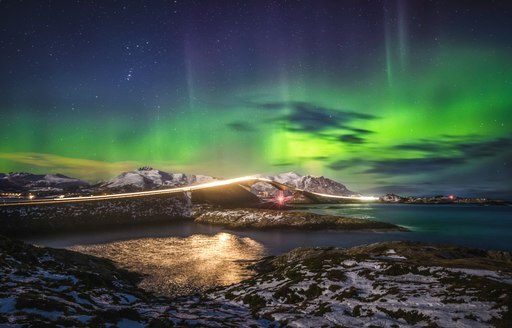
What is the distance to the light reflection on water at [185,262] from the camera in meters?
29.4

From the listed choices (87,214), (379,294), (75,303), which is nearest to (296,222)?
(379,294)

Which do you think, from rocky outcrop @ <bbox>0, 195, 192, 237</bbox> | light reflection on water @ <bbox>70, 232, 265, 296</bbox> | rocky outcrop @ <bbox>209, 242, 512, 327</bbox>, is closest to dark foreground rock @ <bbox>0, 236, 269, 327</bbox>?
rocky outcrop @ <bbox>209, 242, 512, 327</bbox>

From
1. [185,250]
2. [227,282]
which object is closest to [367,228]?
[185,250]

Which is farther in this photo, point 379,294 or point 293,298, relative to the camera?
point 293,298

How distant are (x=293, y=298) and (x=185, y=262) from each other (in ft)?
80.6

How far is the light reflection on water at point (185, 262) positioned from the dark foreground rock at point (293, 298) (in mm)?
→ 5261

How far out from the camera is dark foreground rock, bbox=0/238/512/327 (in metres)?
14.2

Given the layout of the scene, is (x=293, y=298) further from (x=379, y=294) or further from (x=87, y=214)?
(x=87, y=214)

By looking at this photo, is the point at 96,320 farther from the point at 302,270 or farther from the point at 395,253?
the point at 395,253

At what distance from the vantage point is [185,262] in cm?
4031

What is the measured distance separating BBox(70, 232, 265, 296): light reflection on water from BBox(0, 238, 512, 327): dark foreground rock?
5261 mm

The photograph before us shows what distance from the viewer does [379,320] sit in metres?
14.8

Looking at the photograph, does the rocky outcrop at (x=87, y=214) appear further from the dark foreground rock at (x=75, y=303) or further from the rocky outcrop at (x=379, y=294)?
the rocky outcrop at (x=379, y=294)

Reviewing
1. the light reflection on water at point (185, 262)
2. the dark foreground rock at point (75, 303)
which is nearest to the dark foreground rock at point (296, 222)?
the light reflection on water at point (185, 262)
